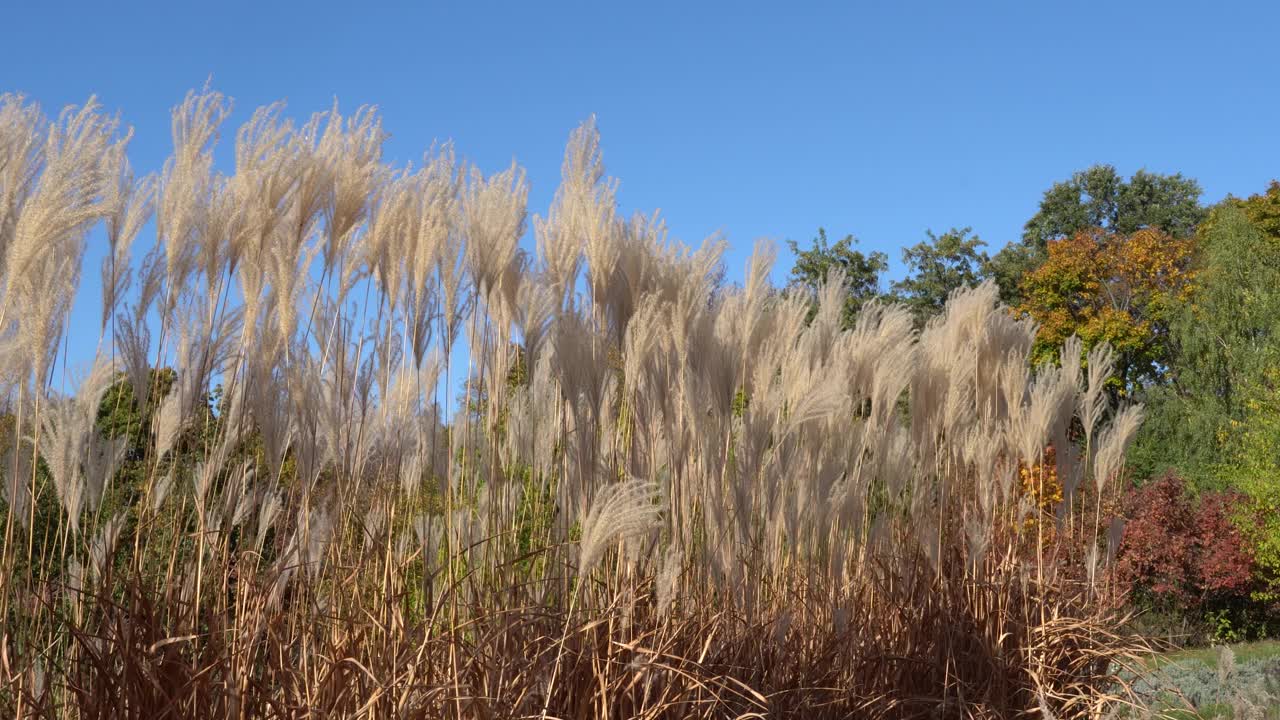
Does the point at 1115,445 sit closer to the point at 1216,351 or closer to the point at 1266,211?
the point at 1216,351

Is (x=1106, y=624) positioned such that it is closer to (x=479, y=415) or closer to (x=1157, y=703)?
(x=1157, y=703)

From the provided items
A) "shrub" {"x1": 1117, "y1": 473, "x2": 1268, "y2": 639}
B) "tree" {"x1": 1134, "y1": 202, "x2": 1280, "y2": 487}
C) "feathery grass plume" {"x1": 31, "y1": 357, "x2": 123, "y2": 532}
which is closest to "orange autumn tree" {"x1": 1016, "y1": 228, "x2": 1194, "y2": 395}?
"tree" {"x1": 1134, "y1": 202, "x2": 1280, "y2": 487}

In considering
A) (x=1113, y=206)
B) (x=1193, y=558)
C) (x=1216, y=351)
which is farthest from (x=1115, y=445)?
(x=1113, y=206)

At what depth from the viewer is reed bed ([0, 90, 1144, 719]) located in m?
2.23

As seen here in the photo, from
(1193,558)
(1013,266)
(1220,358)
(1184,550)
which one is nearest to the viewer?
(1184,550)

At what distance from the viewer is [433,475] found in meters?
3.18

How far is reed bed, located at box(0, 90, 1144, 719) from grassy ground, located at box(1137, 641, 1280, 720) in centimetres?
51

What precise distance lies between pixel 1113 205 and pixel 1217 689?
94.0ft

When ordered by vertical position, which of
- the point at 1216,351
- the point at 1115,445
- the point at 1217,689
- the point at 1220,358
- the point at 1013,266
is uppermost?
the point at 1013,266

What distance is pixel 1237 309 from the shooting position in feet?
70.0

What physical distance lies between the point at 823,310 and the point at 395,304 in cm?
233

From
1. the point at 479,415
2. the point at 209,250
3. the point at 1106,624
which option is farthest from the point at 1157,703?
the point at 209,250

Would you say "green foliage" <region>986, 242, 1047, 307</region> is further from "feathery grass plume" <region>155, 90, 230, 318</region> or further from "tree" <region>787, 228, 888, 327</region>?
"feathery grass plume" <region>155, 90, 230, 318</region>

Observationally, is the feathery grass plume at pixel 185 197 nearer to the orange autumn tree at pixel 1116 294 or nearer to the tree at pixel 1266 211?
the orange autumn tree at pixel 1116 294
